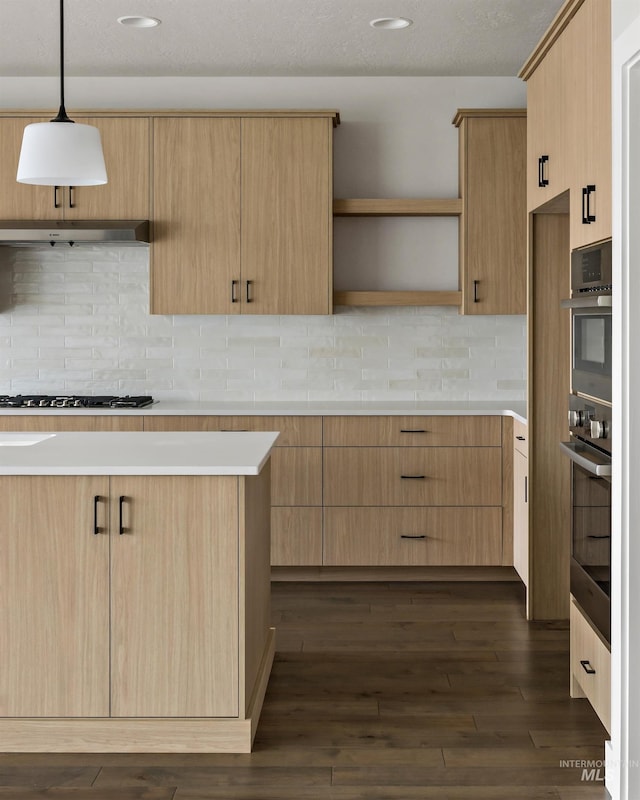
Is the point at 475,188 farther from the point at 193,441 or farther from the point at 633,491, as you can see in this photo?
the point at 633,491

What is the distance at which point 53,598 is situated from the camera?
2871 millimetres

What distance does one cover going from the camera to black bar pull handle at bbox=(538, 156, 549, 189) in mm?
3617

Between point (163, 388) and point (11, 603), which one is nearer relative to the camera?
point (11, 603)

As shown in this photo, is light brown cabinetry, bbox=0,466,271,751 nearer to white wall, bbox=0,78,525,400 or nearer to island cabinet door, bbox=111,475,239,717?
island cabinet door, bbox=111,475,239,717

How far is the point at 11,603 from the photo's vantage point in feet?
9.41

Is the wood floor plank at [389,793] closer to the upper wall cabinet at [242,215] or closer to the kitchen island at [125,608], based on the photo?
the kitchen island at [125,608]

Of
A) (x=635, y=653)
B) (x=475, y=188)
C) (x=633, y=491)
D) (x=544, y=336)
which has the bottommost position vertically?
(x=635, y=653)

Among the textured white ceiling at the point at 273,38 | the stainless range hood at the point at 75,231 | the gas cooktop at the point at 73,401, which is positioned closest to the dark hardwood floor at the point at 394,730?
the gas cooktop at the point at 73,401

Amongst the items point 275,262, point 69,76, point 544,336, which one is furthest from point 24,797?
point 69,76

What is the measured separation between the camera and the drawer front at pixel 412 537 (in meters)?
4.84

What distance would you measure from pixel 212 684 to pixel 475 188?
10.6ft

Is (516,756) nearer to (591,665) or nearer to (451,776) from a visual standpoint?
(451,776)

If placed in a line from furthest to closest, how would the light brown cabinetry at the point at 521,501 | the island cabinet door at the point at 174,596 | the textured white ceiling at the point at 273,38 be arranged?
1. the light brown cabinetry at the point at 521,501
2. the textured white ceiling at the point at 273,38
3. the island cabinet door at the point at 174,596

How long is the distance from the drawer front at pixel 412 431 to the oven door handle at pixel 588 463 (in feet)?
5.52
